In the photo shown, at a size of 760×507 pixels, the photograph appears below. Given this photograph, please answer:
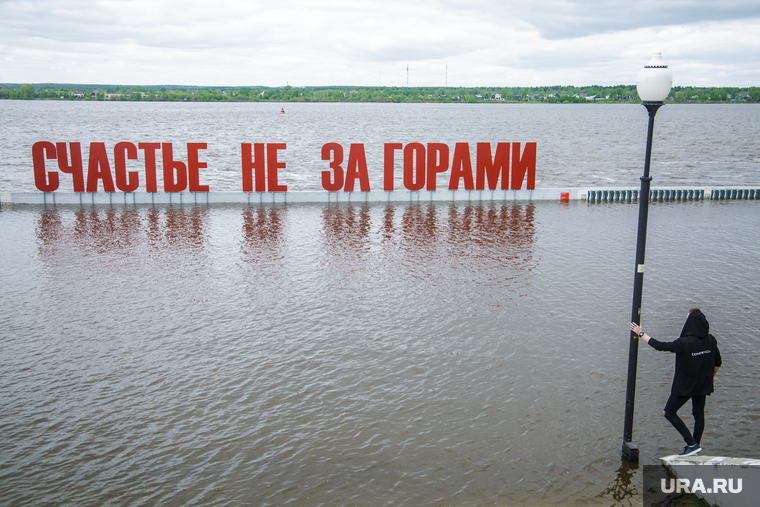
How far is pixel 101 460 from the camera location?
1100 cm

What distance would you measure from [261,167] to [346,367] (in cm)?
2500

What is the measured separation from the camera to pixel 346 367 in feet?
48.5

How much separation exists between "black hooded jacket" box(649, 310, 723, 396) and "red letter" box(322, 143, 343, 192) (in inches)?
1137

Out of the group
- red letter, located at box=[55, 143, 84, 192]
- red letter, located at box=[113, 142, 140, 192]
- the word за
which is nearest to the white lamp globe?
the word за

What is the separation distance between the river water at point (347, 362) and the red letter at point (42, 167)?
708 centimetres

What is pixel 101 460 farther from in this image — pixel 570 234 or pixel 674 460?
pixel 570 234

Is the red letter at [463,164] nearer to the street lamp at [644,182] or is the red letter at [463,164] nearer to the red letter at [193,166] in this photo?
the red letter at [193,166]

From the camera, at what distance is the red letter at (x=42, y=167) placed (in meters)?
35.1

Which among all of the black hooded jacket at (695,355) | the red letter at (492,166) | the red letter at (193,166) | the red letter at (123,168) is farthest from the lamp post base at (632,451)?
the red letter at (123,168)

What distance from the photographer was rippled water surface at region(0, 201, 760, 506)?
1063cm

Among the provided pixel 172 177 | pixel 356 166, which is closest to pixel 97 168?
pixel 172 177

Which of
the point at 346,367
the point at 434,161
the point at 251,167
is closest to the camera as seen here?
the point at 346,367

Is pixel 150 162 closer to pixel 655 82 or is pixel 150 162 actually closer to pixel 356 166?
pixel 356 166

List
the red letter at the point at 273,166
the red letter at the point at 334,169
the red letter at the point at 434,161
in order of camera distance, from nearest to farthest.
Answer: the red letter at the point at 273,166 < the red letter at the point at 334,169 < the red letter at the point at 434,161
